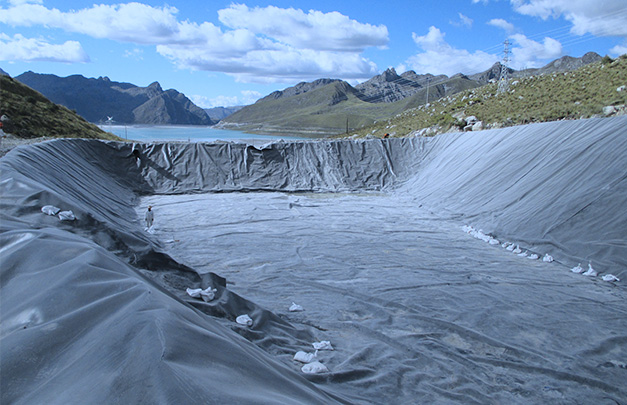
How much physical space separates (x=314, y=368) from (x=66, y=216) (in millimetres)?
3080

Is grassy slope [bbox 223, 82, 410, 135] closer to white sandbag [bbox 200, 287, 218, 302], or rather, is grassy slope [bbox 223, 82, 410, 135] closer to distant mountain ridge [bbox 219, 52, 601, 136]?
distant mountain ridge [bbox 219, 52, 601, 136]

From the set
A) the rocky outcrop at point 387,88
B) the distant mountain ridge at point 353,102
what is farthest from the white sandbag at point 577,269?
the rocky outcrop at point 387,88

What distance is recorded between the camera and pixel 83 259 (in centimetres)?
269

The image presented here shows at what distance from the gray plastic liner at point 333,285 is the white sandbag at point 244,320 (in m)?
0.07

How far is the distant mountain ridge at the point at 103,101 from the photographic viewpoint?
439 ft

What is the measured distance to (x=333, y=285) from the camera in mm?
5430

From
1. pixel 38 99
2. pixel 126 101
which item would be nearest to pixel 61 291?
pixel 38 99

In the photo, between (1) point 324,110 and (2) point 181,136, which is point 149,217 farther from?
(1) point 324,110

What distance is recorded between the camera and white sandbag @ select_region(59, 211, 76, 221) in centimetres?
440

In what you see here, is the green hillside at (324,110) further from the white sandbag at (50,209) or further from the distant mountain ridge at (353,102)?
the white sandbag at (50,209)

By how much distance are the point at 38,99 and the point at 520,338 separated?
91.8 ft

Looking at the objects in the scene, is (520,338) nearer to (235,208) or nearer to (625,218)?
(625,218)

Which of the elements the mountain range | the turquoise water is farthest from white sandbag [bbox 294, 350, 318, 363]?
the mountain range

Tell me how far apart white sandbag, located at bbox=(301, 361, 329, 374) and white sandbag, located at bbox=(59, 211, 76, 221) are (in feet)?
9.73
